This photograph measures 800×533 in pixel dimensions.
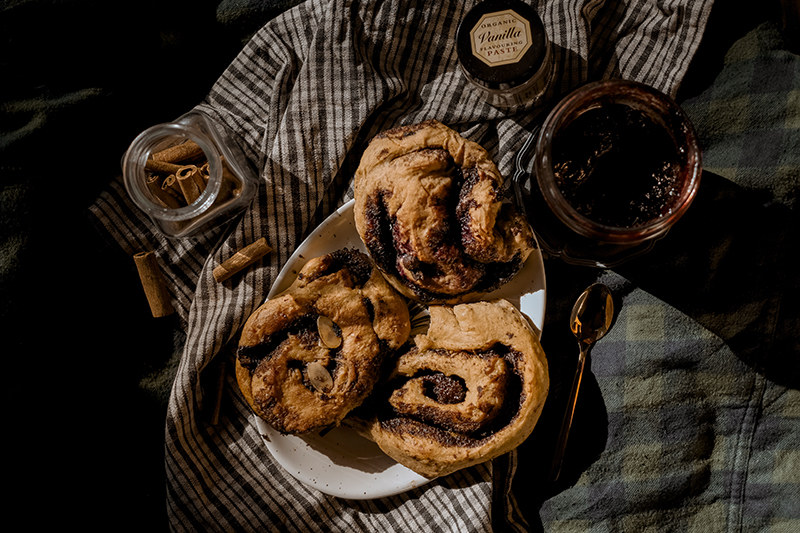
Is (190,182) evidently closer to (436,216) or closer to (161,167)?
(161,167)

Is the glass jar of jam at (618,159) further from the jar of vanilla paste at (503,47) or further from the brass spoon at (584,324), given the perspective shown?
the brass spoon at (584,324)

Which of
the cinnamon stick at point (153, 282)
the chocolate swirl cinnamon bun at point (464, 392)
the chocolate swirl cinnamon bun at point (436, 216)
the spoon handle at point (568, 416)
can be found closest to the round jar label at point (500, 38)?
the chocolate swirl cinnamon bun at point (436, 216)

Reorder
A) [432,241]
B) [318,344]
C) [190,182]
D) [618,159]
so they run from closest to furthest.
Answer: [618,159] < [432,241] < [318,344] < [190,182]

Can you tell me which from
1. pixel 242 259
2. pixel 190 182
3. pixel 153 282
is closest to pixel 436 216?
pixel 242 259

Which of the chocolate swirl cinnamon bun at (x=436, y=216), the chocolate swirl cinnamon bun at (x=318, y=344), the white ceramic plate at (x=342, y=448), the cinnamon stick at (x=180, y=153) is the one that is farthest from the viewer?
the cinnamon stick at (x=180, y=153)

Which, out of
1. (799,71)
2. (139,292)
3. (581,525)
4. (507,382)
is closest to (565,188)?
(507,382)
